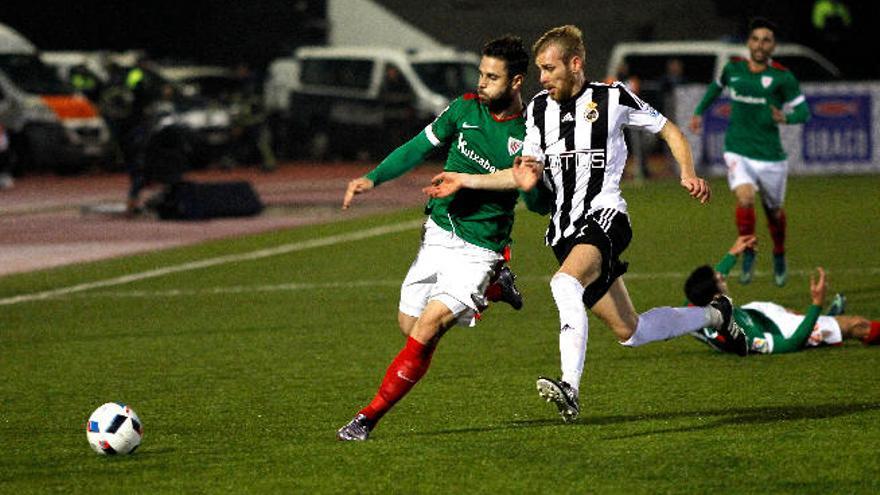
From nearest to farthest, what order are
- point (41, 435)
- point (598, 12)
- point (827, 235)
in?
point (41, 435) < point (827, 235) < point (598, 12)

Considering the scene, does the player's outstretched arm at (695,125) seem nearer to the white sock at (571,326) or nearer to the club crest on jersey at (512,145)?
the club crest on jersey at (512,145)

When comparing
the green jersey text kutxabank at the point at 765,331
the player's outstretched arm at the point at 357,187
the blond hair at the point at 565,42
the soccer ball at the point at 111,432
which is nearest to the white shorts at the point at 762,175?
the green jersey text kutxabank at the point at 765,331

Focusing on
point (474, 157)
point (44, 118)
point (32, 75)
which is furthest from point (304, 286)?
point (32, 75)

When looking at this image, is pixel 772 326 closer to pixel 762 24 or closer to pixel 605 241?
pixel 605 241

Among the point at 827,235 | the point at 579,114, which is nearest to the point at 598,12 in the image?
the point at 827,235

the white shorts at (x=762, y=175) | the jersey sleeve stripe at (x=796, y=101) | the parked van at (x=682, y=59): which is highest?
the jersey sleeve stripe at (x=796, y=101)

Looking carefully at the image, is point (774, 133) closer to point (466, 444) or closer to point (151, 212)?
point (466, 444)

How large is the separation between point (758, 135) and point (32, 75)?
69.7ft

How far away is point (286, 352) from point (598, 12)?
101 feet

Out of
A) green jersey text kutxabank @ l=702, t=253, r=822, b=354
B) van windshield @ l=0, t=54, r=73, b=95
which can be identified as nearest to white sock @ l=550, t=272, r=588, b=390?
green jersey text kutxabank @ l=702, t=253, r=822, b=354

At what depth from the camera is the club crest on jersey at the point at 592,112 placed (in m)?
9.00

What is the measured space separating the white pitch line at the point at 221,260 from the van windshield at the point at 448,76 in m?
13.3

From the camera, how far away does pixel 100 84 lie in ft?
119

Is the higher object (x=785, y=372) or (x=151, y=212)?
(x=785, y=372)
